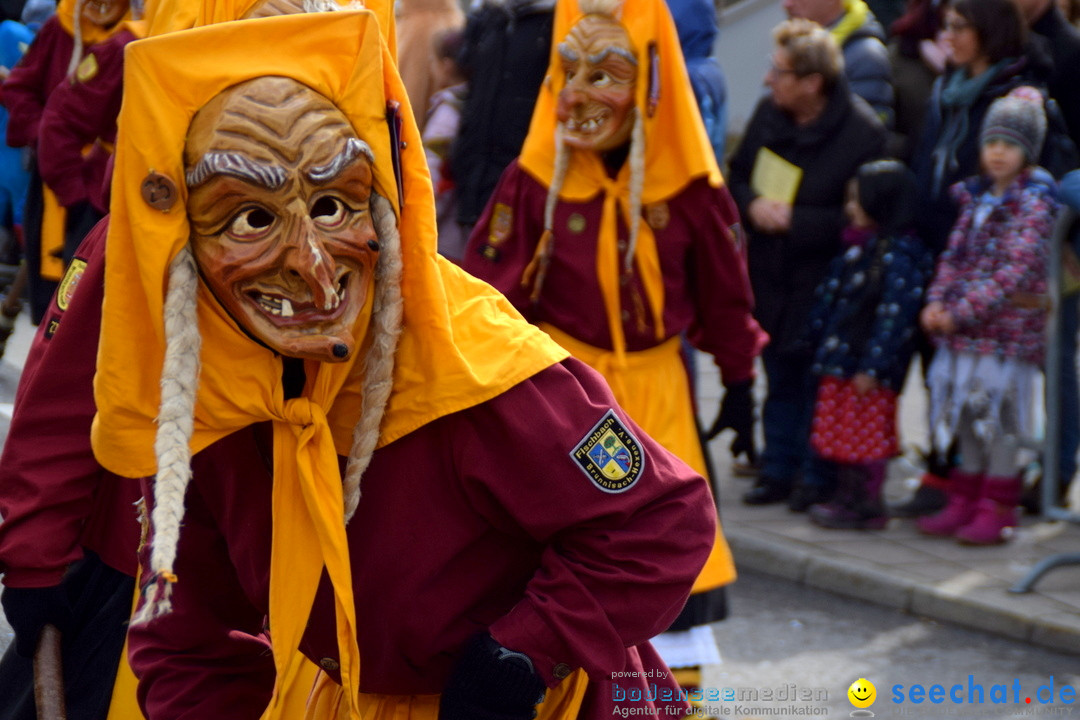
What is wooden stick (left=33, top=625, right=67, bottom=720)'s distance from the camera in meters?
2.66

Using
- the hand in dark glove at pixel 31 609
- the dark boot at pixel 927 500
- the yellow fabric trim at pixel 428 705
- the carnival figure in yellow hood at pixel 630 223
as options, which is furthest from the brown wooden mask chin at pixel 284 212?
the dark boot at pixel 927 500

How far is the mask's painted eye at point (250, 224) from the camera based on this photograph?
2184 millimetres

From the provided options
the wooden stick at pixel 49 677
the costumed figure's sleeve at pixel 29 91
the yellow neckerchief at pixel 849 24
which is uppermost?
the yellow neckerchief at pixel 849 24

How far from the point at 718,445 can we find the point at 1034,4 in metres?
2.67

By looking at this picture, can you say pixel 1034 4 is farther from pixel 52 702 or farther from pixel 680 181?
pixel 52 702

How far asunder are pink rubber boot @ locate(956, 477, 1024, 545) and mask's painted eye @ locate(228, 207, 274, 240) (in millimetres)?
4624

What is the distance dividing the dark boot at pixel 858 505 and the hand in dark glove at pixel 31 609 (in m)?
4.16

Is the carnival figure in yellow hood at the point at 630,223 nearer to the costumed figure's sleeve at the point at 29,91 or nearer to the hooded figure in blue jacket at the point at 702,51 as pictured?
the hooded figure in blue jacket at the point at 702,51

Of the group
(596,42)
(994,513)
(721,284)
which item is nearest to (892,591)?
(994,513)

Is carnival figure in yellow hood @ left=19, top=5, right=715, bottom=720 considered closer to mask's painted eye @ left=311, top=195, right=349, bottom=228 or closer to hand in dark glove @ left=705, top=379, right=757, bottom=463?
mask's painted eye @ left=311, top=195, right=349, bottom=228

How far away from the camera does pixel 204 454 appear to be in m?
2.39

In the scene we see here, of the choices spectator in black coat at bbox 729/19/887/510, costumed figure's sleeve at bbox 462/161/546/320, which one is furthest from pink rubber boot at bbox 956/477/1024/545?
costumed figure's sleeve at bbox 462/161/546/320

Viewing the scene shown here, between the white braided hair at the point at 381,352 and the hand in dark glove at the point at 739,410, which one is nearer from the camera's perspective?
the white braided hair at the point at 381,352

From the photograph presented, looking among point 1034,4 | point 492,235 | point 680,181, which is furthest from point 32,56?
point 1034,4
